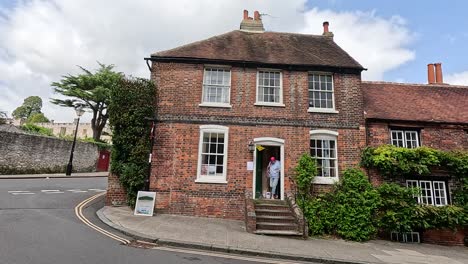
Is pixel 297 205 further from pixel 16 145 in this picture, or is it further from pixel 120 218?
pixel 16 145

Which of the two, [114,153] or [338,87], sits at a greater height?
[338,87]

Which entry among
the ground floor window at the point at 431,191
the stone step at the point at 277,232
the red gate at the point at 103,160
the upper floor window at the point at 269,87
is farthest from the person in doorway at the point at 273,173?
the red gate at the point at 103,160

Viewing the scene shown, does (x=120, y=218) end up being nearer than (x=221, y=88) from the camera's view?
Yes

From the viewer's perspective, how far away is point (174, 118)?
36.4ft

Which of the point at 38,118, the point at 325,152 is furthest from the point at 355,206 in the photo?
the point at 38,118

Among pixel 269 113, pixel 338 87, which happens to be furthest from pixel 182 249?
pixel 338 87

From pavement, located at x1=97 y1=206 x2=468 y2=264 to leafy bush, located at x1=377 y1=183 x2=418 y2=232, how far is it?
64 centimetres

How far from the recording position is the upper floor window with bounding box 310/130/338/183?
1096cm

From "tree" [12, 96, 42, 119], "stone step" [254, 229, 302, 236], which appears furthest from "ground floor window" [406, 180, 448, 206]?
"tree" [12, 96, 42, 119]

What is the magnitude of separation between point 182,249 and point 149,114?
6.17 meters

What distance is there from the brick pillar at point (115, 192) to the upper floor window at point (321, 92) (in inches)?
347

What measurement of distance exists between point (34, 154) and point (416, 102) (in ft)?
86.4

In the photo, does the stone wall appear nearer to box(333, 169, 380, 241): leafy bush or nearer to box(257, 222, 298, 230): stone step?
box(257, 222, 298, 230): stone step

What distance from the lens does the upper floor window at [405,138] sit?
11.4 metres
